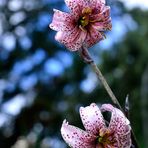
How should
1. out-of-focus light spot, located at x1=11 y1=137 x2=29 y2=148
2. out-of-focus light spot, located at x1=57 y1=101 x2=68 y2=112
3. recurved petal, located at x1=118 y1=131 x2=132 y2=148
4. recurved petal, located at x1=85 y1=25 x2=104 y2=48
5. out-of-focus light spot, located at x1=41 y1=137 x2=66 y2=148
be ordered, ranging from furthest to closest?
1. out-of-focus light spot, located at x1=57 y1=101 x2=68 y2=112
2. out-of-focus light spot, located at x1=11 y1=137 x2=29 y2=148
3. out-of-focus light spot, located at x1=41 y1=137 x2=66 y2=148
4. recurved petal, located at x1=85 y1=25 x2=104 y2=48
5. recurved petal, located at x1=118 y1=131 x2=132 y2=148

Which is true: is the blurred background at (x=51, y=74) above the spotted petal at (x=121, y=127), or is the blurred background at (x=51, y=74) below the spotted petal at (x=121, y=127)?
below

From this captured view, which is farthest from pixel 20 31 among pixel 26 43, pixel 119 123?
pixel 119 123

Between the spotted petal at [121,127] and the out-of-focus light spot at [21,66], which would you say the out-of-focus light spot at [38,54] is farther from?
the spotted petal at [121,127]

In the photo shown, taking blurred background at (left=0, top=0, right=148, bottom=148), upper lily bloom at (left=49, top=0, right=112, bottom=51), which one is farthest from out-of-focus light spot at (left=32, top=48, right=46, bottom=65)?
upper lily bloom at (left=49, top=0, right=112, bottom=51)

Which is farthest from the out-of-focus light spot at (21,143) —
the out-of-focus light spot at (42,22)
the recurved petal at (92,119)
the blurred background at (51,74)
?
the recurved petal at (92,119)

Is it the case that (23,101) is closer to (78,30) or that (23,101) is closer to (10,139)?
(10,139)

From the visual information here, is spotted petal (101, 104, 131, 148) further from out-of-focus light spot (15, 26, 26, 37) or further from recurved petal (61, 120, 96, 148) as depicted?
out-of-focus light spot (15, 26, 26, 37)

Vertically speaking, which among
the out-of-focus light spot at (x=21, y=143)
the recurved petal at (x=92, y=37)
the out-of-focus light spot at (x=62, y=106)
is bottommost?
the out-of-focus light spot at (x=62, y=106)
